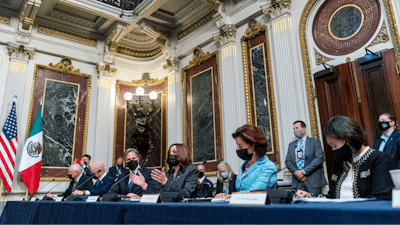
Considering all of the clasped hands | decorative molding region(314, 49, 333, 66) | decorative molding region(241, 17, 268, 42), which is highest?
decorative molding region(241, 17, 268, 42)

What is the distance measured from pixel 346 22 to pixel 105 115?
6.01 metres

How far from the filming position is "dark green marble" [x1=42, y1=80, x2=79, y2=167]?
727cm

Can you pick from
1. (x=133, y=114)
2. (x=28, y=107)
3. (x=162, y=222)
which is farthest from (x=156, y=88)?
(x=162, y=222)

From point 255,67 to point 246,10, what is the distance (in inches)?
49.7

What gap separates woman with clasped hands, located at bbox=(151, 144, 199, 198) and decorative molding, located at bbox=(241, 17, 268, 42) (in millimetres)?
3627

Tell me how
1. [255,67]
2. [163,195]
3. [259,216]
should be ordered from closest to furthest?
[259,216] < [163,195] < [255,67]

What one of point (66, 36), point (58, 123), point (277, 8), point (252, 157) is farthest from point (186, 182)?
point (66, 36)

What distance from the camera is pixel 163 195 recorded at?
2.10 m

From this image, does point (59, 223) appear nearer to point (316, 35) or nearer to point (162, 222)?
point (162, 222)

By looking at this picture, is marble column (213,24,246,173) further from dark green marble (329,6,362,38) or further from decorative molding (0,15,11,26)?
decorative molding (0,15,11,26)

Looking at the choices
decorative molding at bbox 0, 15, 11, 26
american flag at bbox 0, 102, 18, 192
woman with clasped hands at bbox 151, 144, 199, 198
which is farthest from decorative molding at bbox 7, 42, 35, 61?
woman with clasped hands at bbox 151, 144, 199, 198

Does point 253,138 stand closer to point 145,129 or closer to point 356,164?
point 356,164

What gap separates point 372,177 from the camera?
1.83 meters

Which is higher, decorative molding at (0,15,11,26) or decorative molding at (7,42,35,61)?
decorative molding at (0,15,11,26)
